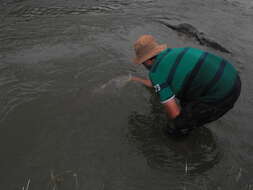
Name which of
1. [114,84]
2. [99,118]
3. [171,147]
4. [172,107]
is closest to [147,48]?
[172,107]

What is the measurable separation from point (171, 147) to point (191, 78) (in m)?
1.32

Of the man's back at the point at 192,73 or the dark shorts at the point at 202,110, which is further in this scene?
the dark shorts at the point at 202,110

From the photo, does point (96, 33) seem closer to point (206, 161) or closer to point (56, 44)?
point (56, 44)

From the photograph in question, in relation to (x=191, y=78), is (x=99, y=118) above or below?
below

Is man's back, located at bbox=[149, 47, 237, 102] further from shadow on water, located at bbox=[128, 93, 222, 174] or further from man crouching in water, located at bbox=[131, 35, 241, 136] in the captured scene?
shadow on water, located at bbox=[128, 93, 222, 174]

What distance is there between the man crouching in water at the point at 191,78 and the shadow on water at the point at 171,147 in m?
0.73

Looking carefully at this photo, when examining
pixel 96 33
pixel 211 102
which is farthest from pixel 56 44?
pixel 211 102

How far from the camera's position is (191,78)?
3246 millimetres

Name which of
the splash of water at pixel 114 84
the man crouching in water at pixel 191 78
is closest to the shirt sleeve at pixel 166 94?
the man crouching in water at pixel 191 78

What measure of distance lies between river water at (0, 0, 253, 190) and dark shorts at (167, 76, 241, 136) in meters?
0.61

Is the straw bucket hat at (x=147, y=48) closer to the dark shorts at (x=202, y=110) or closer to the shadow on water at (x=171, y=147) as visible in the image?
the dark shorts at (x=202, y=110)

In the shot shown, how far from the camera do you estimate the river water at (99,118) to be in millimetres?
3662

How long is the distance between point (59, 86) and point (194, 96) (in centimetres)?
290

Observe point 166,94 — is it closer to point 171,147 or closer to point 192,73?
point 192,73
